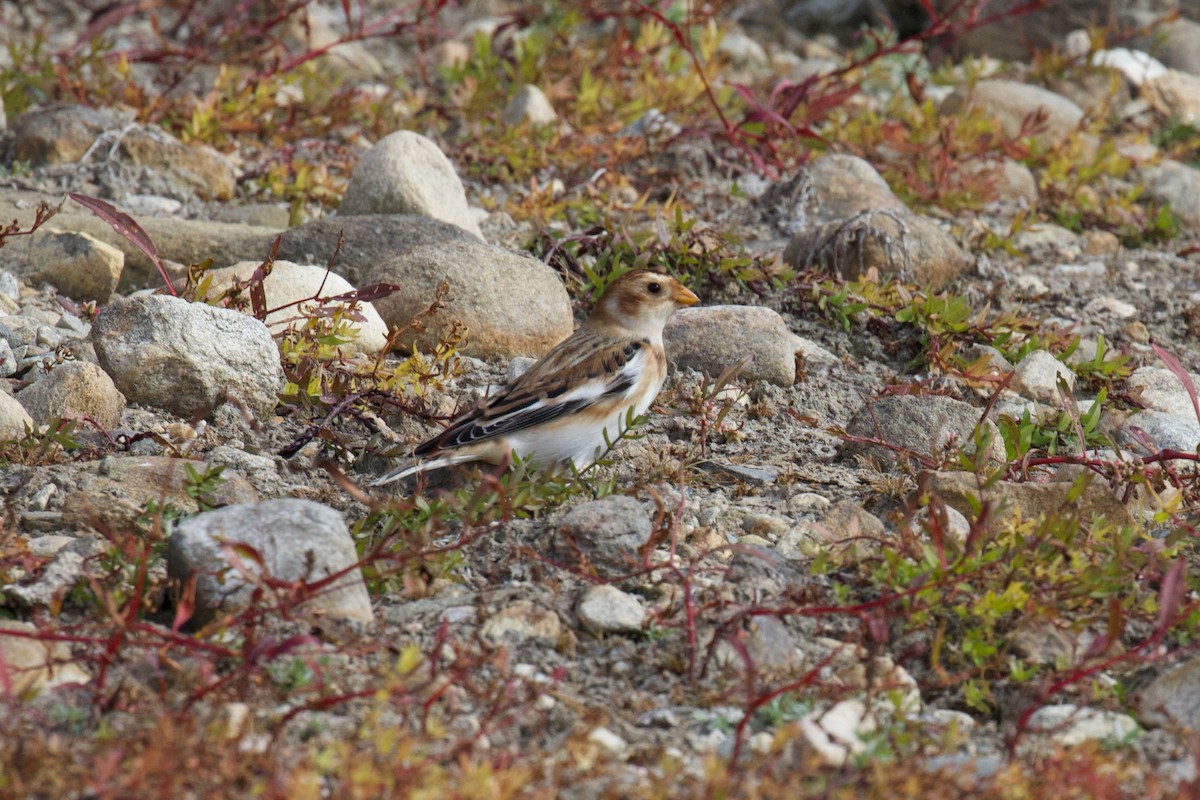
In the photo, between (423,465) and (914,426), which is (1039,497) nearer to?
(914,426)

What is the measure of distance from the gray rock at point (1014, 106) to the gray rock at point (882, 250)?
7.36ft

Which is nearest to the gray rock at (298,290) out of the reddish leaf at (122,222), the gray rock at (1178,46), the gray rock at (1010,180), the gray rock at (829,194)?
the reddish leaf at (122,222)

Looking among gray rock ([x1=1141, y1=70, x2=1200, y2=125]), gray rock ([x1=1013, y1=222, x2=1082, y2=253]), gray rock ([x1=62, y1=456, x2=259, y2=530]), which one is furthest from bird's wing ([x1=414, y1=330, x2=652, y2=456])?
gray rock ([x1=1141, y1=70, x2=1200, y2=125])

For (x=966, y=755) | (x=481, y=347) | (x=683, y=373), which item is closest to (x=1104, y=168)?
(x=683, y=373)

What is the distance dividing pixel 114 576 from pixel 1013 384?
353 cm

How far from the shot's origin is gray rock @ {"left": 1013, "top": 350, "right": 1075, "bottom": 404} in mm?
5492

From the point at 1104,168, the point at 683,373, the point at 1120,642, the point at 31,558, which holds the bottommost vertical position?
the point at 1104,168

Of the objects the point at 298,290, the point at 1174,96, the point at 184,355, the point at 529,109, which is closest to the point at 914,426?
the point at 298,290

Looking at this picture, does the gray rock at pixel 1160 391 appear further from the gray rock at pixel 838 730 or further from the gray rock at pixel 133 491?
the gray rock at pixel 133 491

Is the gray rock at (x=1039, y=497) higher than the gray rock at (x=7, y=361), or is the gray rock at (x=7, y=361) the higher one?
the gray rock at (x=7, y=361)

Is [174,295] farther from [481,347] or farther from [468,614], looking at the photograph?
[468,614]

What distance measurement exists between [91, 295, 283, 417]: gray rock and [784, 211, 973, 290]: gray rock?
265cm

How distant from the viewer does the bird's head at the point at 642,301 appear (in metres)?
5.30

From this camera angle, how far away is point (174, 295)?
16.4ft
